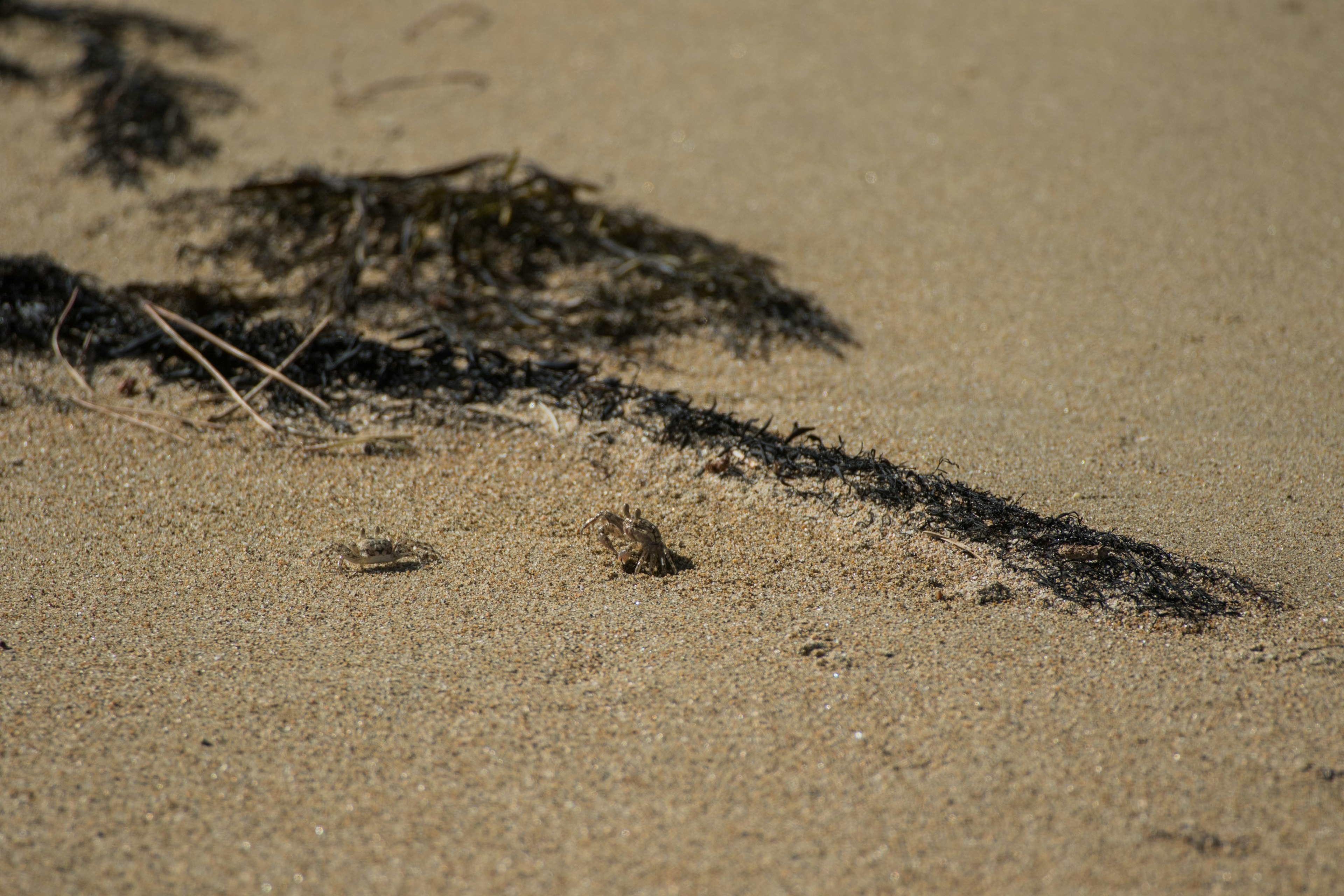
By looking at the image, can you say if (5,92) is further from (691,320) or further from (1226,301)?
(1226,301)

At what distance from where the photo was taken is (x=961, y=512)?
2.12 metres

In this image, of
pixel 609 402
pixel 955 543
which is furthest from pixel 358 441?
pixel 955 543

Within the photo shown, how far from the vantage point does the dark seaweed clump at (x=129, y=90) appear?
11.5ft

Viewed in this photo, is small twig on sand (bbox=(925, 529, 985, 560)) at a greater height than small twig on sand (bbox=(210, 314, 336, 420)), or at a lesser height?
greater

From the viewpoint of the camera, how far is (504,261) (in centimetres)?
306

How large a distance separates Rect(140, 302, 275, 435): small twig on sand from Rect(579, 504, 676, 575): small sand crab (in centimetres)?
91

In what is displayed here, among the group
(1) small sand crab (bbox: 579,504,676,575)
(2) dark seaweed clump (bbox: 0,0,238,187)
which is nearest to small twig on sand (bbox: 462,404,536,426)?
(1) small sand crab (bbox: 579,504,676,575)

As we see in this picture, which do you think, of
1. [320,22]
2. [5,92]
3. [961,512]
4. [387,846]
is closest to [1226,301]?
[961,512]

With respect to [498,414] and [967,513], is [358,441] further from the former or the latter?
[967,513]

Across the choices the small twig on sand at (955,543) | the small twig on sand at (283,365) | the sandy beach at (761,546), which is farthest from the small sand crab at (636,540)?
the small twig on sand at (283,365)

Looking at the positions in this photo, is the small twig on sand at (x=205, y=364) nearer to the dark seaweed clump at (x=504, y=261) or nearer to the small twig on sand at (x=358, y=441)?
the small twig on sand at (x=358, y=441)

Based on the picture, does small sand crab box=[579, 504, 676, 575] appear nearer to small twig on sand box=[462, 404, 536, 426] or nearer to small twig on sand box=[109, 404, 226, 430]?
small twig on sand box=[462, 404, 536, 426]

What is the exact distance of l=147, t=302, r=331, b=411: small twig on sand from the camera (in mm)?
2492

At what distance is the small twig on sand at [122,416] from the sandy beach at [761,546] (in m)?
0.02
